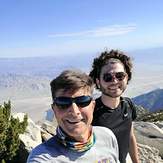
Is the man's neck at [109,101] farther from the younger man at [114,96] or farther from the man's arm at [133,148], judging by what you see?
the man's arm at [133,148]

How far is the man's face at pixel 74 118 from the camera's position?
9.88ft

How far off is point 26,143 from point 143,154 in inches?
188

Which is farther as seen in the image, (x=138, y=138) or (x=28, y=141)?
(x=138, y=138)

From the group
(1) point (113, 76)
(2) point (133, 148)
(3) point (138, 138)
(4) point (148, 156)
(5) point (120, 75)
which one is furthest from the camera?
(3) point (138, 138)

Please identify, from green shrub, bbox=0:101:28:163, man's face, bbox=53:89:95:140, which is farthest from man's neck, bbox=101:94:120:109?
green shrub, bbox=0:101:28:163

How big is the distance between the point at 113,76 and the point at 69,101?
2240 mm

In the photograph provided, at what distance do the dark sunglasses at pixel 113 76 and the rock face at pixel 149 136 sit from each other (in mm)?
9159

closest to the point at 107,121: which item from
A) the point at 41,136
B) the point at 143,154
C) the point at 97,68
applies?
the point at 97,68

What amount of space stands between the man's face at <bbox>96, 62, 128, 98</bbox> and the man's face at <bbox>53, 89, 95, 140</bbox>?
6.88 ft

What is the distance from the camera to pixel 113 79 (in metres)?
5.20

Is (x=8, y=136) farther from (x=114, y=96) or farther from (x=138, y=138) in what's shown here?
(x=138, y=138)

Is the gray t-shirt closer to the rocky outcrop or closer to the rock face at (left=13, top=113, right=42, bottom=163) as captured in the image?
the rocky outcrop

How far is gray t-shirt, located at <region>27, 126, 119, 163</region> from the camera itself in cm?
287

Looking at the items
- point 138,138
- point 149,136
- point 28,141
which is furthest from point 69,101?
point 149,136
